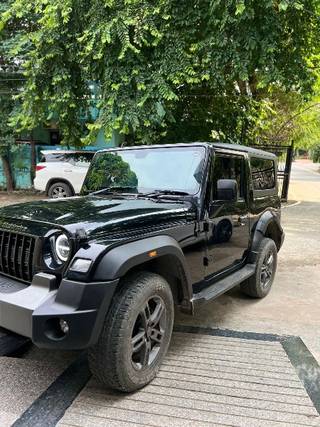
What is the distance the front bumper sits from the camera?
7.95 ft

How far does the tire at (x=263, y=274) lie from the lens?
481 centimetres

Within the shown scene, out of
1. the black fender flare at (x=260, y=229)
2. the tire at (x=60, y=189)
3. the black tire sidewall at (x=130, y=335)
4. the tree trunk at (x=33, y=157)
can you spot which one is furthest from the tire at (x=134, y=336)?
the tree trunk at (x=33, y=157)

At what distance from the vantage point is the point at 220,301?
16.2 ft

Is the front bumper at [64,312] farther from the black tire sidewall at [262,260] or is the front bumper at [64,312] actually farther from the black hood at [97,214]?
the black tire sidewall at [262,260]

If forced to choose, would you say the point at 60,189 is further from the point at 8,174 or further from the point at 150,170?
the point at 150,170

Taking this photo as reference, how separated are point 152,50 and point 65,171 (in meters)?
5.82

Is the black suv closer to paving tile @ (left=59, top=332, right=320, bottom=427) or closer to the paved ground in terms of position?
paving tile @ (left=59, top=332, right=320, bottom=427)

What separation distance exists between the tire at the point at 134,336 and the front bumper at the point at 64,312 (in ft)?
0.47

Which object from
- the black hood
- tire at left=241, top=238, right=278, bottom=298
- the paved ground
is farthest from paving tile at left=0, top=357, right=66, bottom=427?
tire at left=241, top=238, right=278, bottom=298

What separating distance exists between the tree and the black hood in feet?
17.3

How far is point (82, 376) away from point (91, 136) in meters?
6.96

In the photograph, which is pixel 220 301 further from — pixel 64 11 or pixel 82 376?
pixel 64 11

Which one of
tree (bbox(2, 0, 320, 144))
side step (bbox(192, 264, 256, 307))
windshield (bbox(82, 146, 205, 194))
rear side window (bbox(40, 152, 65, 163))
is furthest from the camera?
rear side window (bbox(40, 152, 65, 163))

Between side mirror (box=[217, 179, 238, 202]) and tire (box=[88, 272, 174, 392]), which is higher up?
side mirror (box=[217, 179, 238, 202])
